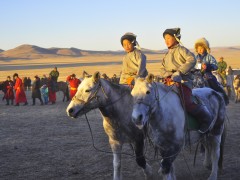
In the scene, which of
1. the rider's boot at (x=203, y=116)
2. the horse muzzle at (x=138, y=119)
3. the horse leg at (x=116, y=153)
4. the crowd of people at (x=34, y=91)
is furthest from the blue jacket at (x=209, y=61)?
the crowd of people at (x=34, y=91)

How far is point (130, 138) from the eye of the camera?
649cm

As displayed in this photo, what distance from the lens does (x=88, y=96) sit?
613 cm

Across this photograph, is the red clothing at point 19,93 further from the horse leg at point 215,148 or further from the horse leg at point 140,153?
the horse leg at point 215,148

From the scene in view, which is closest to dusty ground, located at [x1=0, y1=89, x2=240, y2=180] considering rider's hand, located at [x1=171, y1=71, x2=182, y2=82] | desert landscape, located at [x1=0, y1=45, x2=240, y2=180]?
desert landscape, located at [x1=0, y1=45, x2=240, y2=180]

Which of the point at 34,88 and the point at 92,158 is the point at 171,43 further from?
the point at 34,88

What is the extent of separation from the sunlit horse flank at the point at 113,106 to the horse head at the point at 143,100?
1235 mm

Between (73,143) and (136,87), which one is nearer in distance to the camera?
(136,87)

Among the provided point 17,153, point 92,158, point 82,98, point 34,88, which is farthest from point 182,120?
point 34,88

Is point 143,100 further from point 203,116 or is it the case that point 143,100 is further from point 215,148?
point 215,148

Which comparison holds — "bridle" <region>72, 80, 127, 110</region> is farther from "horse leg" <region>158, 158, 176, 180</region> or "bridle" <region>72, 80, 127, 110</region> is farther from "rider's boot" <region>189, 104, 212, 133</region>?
"horse leg" <region>158, 158, 176, 180</region>

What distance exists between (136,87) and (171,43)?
157 centimetres

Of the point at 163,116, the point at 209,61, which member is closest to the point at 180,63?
the point at 163,116

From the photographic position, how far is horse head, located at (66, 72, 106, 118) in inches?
238

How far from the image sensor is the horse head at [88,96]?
6.05m
